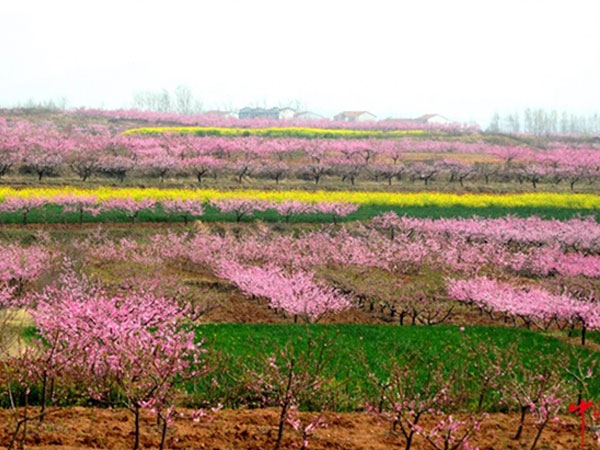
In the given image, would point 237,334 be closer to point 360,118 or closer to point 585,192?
point 585,192

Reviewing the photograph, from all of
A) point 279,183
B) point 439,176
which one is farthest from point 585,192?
point 279,183

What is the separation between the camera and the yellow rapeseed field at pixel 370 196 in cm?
4672

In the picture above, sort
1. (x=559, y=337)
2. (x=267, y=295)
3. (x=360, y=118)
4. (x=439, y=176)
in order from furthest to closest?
1. (x=360, y=118)
2. (x=439, y=176)
3. (x=267, y=295)
4. (x=559, y=337)

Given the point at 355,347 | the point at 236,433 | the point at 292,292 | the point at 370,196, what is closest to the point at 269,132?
the point at 370,196

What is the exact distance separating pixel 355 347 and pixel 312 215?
25.5m

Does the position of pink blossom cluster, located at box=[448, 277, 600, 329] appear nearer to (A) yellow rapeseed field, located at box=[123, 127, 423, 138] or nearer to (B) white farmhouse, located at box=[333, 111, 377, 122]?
(A) yellow rapeseed field, located at box=[123, 127, 423, 138]

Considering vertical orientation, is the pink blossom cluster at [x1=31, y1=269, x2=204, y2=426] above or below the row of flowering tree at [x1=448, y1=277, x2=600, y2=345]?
above

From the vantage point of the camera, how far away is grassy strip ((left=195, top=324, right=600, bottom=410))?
14.0 meters

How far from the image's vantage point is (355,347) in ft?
60.9

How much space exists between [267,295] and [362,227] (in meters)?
15.5

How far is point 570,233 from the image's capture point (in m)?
38.2

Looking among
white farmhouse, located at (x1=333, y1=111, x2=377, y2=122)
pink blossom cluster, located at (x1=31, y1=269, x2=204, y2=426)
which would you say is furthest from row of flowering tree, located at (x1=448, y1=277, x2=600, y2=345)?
white farmhouse, located at (x1=333, y1=111, x2=377, y2=122)

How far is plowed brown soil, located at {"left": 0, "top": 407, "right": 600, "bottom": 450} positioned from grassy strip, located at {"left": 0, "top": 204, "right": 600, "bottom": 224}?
28.7 metres

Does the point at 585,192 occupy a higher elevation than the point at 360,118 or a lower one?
lower
